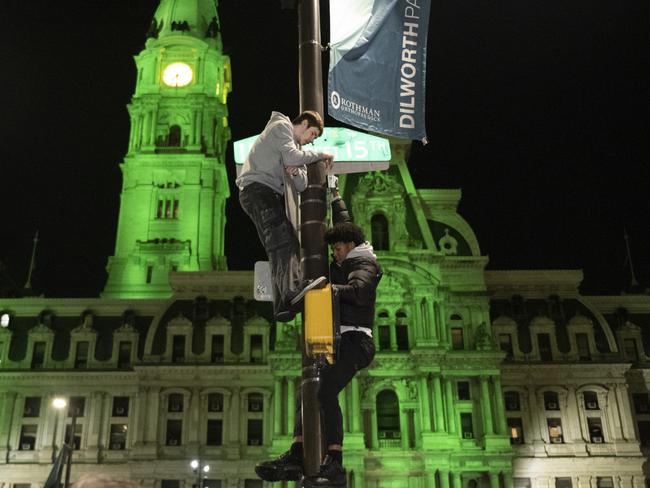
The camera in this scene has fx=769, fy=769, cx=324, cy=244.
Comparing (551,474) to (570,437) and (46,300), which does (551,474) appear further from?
(46,300)

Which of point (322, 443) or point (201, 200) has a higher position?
point (201, 200)

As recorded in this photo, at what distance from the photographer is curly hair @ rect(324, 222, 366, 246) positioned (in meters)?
7.90

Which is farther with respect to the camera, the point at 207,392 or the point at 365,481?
the point at 207,392

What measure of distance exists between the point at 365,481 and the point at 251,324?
47.2 feet

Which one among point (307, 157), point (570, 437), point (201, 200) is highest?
point (201, 200)

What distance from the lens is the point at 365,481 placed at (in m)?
51.1

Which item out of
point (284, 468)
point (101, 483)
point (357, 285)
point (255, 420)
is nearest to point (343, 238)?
point (357, 285)

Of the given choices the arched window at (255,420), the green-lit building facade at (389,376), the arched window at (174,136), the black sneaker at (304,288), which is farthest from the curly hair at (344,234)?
the arched window at (174,136)

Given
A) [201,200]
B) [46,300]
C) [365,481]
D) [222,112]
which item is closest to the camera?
[365,481]

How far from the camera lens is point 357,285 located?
25.1 ft

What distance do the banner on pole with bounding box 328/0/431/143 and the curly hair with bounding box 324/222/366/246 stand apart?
1710mm

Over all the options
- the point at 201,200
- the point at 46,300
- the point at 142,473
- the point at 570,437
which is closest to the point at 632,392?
the point at 570,437

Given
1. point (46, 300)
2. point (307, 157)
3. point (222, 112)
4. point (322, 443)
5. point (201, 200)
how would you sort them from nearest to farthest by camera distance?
point (322, 443) → point (307, 157) → point (46, 300) → point (201, 200) → point (222, 112)

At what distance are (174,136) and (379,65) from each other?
6949cm
